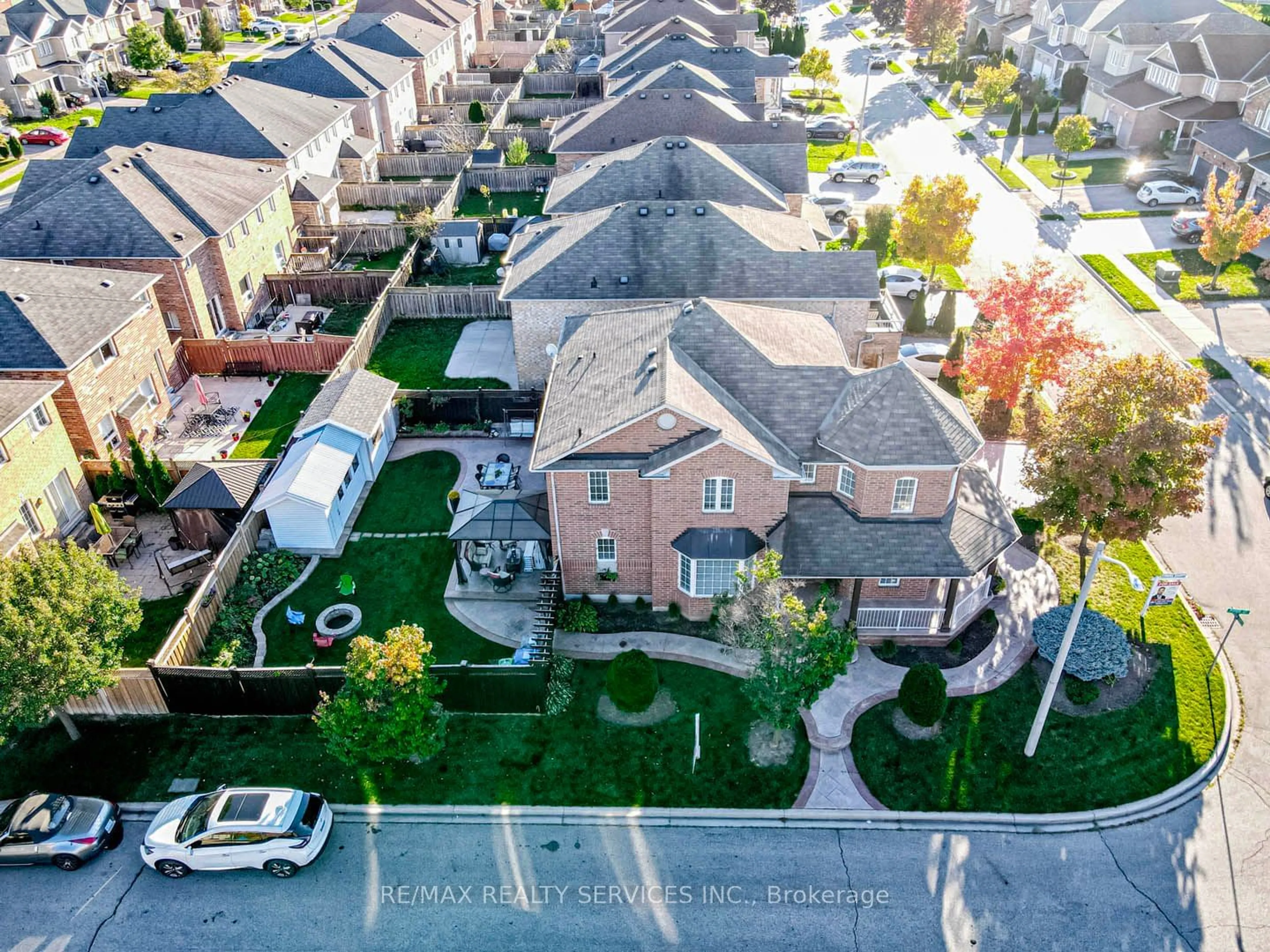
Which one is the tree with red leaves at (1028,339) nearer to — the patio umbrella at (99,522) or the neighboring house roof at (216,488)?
the neighboring house roof at (216,488)

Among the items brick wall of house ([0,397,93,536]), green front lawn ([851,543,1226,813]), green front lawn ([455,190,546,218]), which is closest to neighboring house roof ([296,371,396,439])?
brick wall of house ([0,397,93,536])

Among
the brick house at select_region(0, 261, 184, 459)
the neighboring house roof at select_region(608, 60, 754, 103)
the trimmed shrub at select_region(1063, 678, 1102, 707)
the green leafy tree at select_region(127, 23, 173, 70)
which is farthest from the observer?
the green leafy tree at select_region(127, 23, 173, 70)

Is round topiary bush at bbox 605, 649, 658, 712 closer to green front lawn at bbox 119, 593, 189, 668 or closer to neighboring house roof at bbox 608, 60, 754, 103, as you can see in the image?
green front lawn at bbox 119, 593, 189, 668

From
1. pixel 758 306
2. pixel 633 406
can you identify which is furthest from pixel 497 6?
pixel 633 406

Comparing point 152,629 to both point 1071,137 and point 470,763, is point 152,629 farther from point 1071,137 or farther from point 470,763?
point 1071,137

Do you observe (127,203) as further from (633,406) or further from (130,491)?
(633,406)

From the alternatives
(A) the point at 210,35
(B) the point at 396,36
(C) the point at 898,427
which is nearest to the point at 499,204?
(B) the point at 396,36
